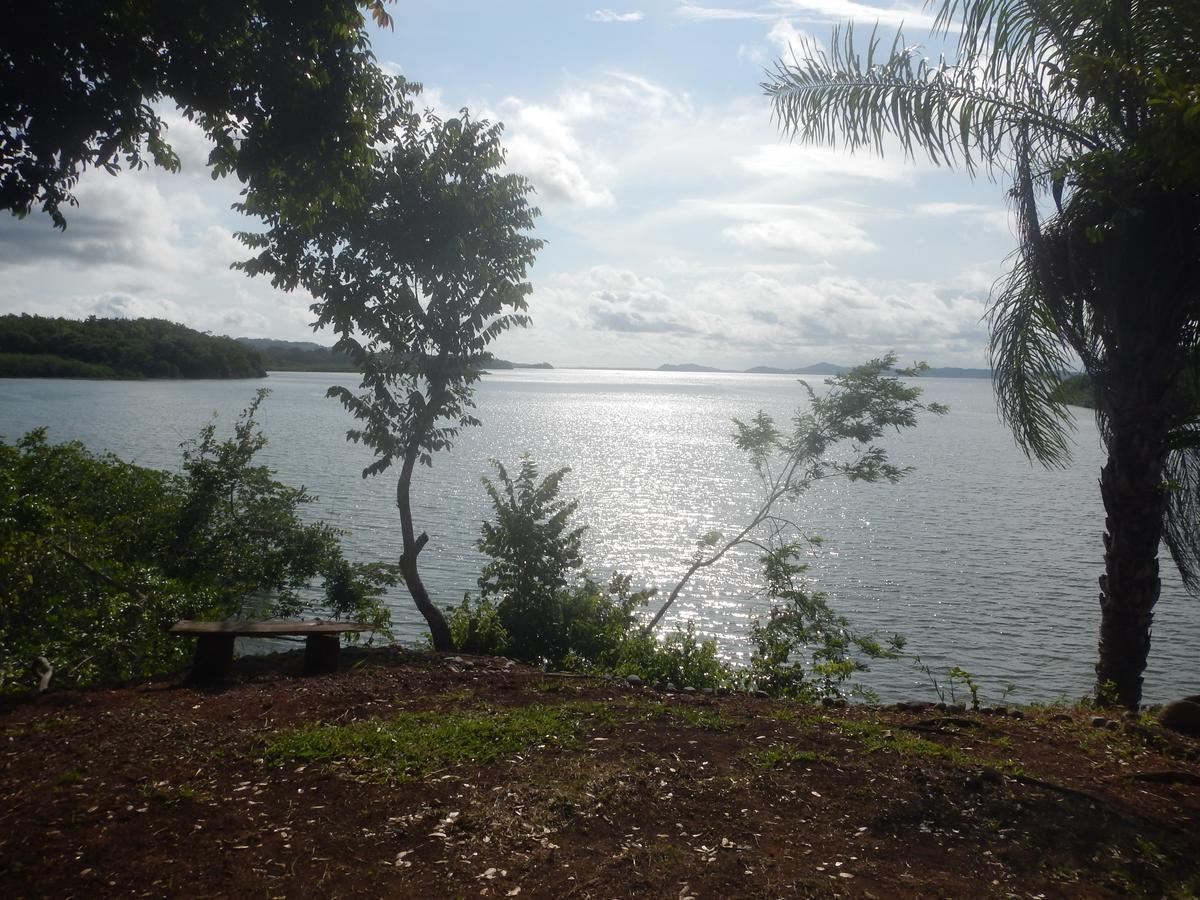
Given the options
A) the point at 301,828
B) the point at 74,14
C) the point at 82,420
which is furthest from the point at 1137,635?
the point at 82,420

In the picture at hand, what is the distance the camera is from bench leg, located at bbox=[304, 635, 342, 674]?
29.0 ft

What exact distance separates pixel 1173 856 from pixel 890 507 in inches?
1173

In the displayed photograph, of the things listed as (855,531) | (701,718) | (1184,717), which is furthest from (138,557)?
(855,531)

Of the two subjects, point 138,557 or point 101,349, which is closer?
point 138,557

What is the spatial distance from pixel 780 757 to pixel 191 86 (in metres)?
6.50

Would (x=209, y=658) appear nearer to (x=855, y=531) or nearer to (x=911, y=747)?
(x=911, y=747)

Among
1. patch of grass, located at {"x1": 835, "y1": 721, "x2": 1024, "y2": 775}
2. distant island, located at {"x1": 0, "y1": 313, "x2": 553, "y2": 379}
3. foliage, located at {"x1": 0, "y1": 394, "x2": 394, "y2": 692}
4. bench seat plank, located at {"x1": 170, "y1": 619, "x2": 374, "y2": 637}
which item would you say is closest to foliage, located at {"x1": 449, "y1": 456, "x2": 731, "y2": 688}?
foliage, located at {"x1": 0, "y1": 394, "x2": 394, "y2": 692}

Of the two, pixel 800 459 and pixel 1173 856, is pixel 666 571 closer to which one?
pixel 800 459

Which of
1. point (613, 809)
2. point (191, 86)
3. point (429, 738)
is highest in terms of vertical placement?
point (191, 86)

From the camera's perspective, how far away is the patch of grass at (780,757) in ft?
18.6

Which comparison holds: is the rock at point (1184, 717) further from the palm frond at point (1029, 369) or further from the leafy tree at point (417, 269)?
the leafy tree at point (417, 269)

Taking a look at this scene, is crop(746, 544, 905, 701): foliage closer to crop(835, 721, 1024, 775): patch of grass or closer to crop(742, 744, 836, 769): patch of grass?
crop(835, 721, 1024, 775): patch of grass

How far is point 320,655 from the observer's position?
29.1 feet

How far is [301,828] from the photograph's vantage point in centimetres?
470
